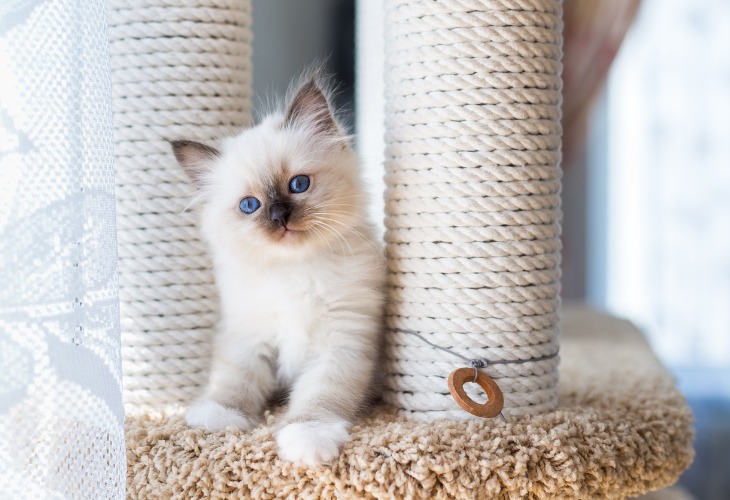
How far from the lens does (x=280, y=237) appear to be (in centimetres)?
107

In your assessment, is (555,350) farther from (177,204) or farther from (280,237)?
(177,204)

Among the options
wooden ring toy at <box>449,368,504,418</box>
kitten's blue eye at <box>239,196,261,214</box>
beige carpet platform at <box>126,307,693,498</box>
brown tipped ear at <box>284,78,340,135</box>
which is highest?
brown tipped ear at <box>284,78,340,135</box>

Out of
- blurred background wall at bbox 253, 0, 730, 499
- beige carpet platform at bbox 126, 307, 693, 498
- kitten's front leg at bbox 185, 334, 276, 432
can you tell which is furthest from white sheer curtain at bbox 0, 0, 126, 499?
blurred background wall at bbox 253, 0, 730, 499

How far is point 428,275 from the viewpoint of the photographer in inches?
42.2

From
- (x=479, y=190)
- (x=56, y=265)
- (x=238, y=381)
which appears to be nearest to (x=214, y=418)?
(x=238, y=381)

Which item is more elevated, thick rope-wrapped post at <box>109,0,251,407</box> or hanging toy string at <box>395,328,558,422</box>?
thick rope-wrapped post at <box>109,0,251,407</box>

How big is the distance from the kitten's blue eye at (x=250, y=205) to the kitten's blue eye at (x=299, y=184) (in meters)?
0.06

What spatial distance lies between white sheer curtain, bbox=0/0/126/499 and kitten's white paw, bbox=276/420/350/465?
21 cm

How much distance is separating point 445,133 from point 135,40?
59 centimetres

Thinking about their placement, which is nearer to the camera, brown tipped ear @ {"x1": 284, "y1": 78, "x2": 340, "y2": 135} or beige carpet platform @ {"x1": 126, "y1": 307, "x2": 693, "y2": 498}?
beige carpet platform @ {"x1": 126, "y1": 307, "x2": 693, "y2": 498}

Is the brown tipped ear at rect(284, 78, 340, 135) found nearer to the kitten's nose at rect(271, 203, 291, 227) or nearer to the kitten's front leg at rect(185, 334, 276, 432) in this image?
the kitten's nose at rect(271, 203, 291, 227)

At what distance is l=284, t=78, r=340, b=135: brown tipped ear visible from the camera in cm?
117

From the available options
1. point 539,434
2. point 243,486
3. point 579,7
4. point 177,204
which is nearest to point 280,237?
point 177,204

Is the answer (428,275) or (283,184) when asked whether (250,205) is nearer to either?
(283,184)
